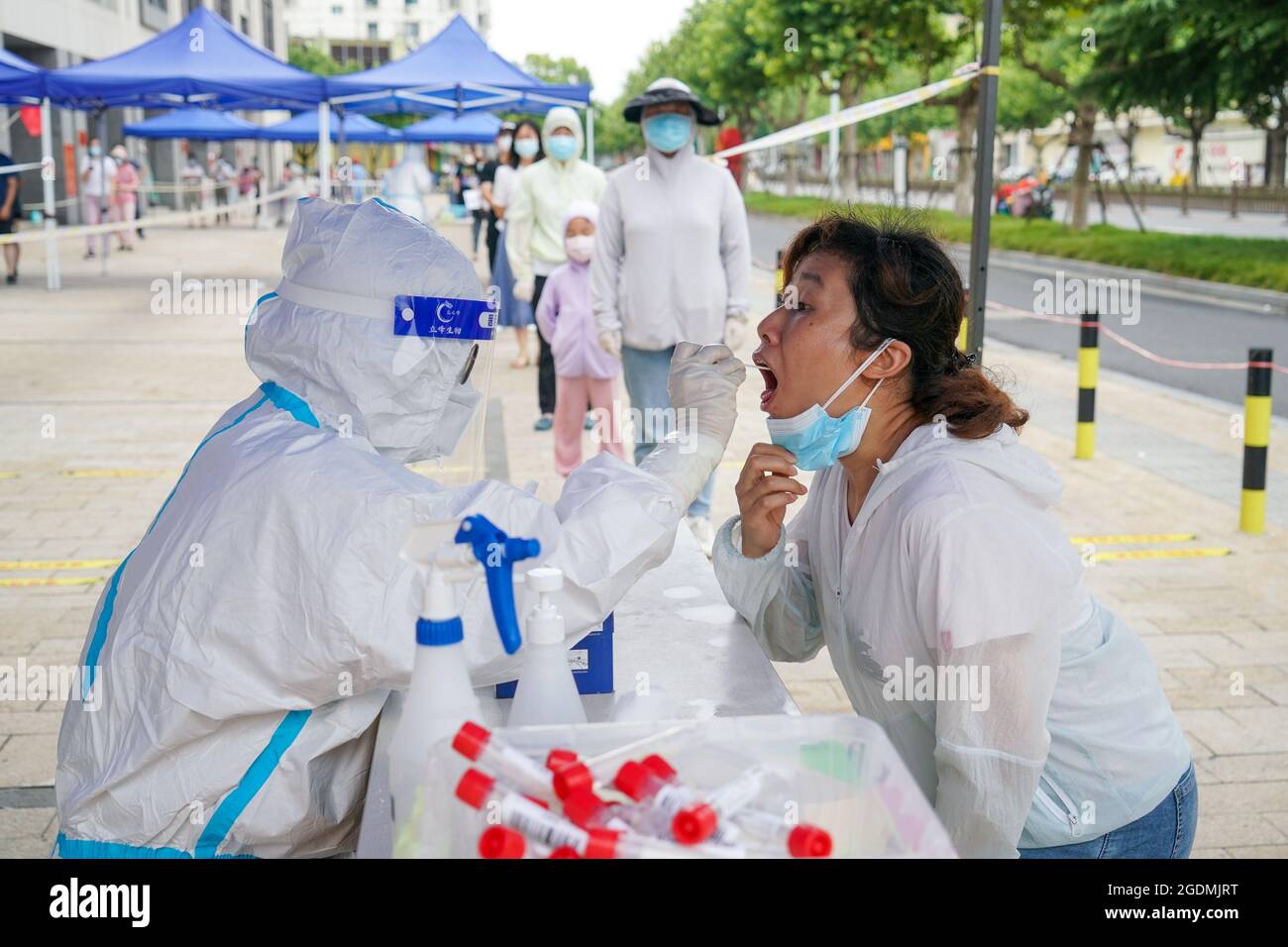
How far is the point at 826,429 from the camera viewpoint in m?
2.33

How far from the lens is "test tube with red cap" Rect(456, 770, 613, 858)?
1.25m

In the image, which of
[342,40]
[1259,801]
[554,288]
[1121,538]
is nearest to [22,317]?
[554,288]

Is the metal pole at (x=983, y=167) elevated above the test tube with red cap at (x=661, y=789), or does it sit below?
above

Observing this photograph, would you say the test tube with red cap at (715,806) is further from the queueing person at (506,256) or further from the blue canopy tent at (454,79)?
the blue canopy tent at (454,79)

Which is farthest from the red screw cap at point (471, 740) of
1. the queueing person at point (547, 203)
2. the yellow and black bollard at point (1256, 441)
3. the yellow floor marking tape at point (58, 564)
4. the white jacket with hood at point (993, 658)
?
the queueing person at point (547, 203)

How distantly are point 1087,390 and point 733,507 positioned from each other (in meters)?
2.44

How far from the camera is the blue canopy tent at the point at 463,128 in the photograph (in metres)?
28.9

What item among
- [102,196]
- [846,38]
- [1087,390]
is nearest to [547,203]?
[1087,390]

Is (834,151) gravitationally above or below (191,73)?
above

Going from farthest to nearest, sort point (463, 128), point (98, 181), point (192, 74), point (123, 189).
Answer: point (463, 128)
point (123, 189)
point (98, 181)
point (192, 74)

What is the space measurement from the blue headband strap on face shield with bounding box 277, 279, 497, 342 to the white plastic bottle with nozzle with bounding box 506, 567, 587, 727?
1.58ft

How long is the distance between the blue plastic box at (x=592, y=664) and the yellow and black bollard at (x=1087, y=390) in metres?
6.32

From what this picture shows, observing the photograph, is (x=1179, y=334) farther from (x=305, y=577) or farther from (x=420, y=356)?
(x=305, y=577)

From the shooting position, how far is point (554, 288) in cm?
742
